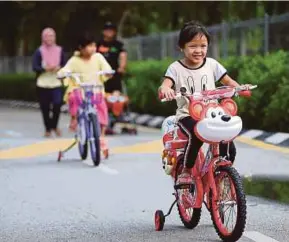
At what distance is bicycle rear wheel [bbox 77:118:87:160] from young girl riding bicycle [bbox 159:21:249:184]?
218 inches

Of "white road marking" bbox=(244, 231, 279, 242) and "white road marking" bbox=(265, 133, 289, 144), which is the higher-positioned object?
"white road marking" bbox=(244, 231, 279, 242)

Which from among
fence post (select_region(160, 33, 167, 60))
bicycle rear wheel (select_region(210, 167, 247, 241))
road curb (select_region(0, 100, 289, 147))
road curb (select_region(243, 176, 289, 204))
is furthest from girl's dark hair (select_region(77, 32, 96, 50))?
fence post (select_region(160, 33, 167, 60))

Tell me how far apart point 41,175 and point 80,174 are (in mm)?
452

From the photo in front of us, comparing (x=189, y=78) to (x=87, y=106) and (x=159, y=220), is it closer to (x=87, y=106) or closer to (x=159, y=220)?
(x=159, y=220)

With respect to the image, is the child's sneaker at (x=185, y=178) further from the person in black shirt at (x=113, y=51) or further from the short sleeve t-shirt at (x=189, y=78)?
the person in black shirt at (x=113, y=51)

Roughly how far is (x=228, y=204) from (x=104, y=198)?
288 centimetres

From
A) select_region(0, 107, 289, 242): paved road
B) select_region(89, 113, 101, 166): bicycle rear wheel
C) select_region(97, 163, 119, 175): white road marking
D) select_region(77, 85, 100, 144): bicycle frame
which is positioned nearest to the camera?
select_region(0, 107, 289, 242): paved road

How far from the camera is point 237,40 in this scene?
64.5 ft

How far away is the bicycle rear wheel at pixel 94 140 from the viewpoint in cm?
1234

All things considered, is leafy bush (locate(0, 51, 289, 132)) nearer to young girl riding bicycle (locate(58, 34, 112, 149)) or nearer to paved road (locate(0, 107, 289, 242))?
paved road (locate(0, 107, 289, 242))

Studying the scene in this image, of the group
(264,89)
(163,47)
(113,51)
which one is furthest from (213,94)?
(163,47)

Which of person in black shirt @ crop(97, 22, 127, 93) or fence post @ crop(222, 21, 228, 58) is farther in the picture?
fence post @ crop(222, 21, 228, 58)

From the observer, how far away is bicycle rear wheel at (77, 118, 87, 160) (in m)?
13.0

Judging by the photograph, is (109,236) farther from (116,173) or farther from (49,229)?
(116,173)
